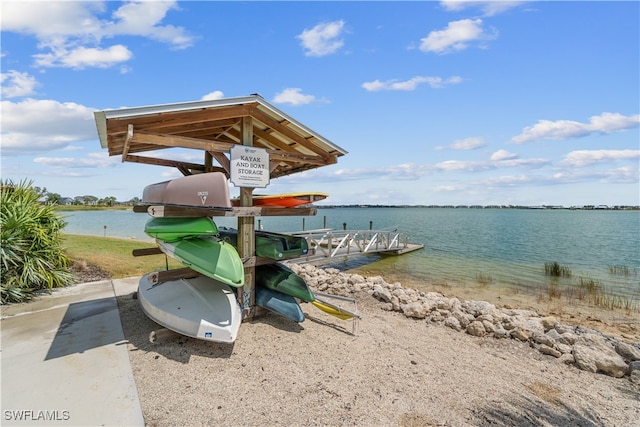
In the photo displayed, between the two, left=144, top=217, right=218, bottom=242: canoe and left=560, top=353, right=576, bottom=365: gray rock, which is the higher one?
left=144, top=217, right=218, bottom=242: canoe

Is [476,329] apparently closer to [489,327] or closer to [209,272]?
[489,327]

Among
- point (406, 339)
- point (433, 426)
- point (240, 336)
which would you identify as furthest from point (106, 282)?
point (433, 426)

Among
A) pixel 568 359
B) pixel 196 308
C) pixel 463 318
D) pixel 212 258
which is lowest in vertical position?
pixel 568 359

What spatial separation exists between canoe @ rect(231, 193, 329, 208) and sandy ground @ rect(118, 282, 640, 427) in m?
2.23

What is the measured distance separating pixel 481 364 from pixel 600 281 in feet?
44.8

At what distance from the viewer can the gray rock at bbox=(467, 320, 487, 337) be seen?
6.52 m

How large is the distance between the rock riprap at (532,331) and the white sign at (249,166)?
14.6 feet

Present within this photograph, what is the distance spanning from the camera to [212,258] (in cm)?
482

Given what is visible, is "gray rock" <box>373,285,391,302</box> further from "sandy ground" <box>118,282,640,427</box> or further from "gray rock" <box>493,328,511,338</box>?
"gray rock" <box>493,328,511,338</box>

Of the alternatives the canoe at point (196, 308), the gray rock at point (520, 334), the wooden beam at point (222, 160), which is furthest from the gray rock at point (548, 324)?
the wooden beam at point (222, 160)

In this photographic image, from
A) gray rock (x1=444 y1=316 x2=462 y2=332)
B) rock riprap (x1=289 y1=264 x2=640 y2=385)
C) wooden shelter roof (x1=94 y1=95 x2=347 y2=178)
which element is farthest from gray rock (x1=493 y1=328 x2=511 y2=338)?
wooden shelter roof (x1=94 y1=95 x2=347 y2=178)

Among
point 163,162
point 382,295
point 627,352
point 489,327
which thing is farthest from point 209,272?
point 627,352

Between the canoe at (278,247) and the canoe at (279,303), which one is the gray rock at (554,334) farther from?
the canoe at (278,247)

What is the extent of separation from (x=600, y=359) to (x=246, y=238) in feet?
21.6
